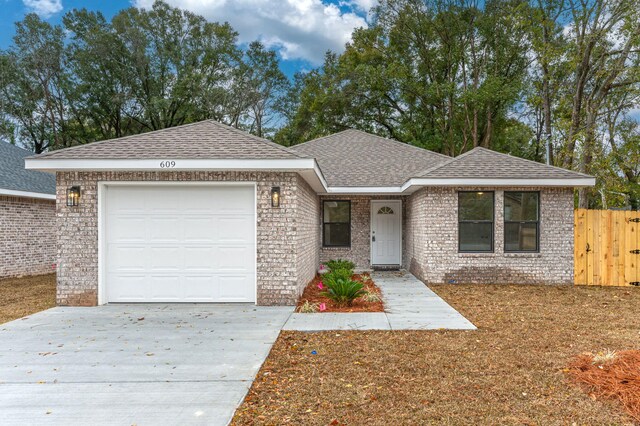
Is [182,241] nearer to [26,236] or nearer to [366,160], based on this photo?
[26,236]

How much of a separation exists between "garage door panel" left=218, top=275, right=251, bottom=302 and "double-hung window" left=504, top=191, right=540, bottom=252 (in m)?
6.64

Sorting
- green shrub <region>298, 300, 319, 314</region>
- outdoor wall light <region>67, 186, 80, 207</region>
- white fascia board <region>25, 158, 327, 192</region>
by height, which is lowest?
green shrub <region>298, 300, 319, 314</region>

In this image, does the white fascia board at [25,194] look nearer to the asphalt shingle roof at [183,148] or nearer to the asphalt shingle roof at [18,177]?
the asphalt shingle roof at [18,177]

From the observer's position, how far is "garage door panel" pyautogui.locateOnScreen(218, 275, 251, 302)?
24.1 ft

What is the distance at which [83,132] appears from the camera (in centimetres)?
2425

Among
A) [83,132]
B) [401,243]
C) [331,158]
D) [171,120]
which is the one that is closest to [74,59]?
[83,132]

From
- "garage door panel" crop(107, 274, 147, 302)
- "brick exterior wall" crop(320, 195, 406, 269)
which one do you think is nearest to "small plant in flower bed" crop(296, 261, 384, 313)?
"garage door panel" crop(107, 274, 147, 302)

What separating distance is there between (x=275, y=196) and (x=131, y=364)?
12.0 ft

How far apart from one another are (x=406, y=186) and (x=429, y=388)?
23.7ft

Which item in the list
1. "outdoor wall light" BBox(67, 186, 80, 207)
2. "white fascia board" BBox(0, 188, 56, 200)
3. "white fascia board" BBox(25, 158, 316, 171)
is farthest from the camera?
"white fascia board" BBox(0, 188, 56, 200)

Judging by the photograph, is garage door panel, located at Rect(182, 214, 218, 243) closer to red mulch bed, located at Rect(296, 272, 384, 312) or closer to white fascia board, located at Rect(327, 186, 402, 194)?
red mulch bed, located at Rect(296, 272, 384, 312)

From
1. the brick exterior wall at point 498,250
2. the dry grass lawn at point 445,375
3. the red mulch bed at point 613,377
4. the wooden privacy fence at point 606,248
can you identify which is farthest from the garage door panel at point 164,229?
Result: the wooden privacy fence at point 606,248

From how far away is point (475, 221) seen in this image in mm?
9844

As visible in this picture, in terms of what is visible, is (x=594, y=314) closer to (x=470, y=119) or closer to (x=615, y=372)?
(x=615, y=372)
